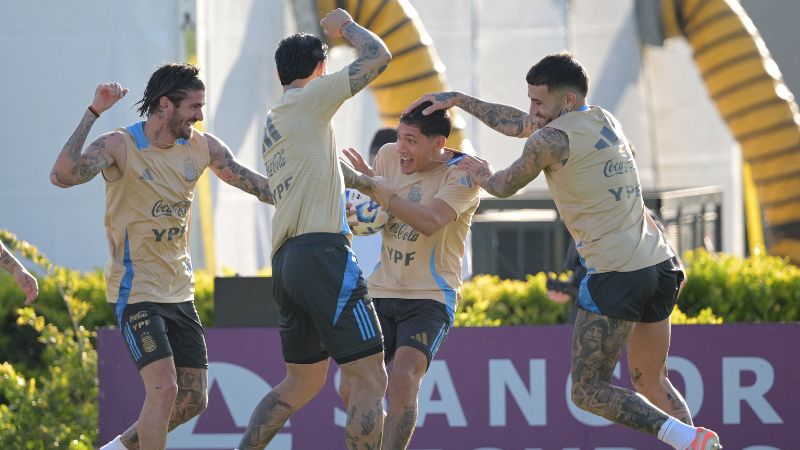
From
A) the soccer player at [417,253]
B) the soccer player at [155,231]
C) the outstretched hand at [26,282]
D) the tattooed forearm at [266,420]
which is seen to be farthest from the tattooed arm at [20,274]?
the soccer player at [417,253]

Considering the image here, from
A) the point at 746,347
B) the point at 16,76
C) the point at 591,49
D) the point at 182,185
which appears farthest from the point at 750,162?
the point at 182,185

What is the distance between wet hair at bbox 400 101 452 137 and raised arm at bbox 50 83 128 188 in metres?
1.32

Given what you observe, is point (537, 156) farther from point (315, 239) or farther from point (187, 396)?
point (187, 396)

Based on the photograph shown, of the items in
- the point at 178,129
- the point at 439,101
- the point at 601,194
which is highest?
the point at 439,101

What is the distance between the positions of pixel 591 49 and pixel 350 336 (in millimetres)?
7626

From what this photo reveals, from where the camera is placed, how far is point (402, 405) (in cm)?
605

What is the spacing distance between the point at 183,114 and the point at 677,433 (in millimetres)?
2610

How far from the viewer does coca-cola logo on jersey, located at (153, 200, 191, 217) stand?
6023 mm

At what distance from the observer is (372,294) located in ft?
21.1

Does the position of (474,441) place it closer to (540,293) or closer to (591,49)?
(540,293)

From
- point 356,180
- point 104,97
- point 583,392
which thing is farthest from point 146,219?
point 583,392

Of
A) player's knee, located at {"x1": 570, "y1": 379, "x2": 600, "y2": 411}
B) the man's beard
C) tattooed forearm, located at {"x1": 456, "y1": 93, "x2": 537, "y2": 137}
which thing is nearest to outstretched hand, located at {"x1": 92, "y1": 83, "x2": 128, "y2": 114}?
the man's beard

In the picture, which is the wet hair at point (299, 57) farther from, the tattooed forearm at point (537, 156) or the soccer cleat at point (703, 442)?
the soccer cleat at point (703, 442)

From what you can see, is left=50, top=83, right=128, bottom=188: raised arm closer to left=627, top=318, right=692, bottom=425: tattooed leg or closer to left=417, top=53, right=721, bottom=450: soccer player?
left=417, top=53, right=721, bottom=450: soccer player
